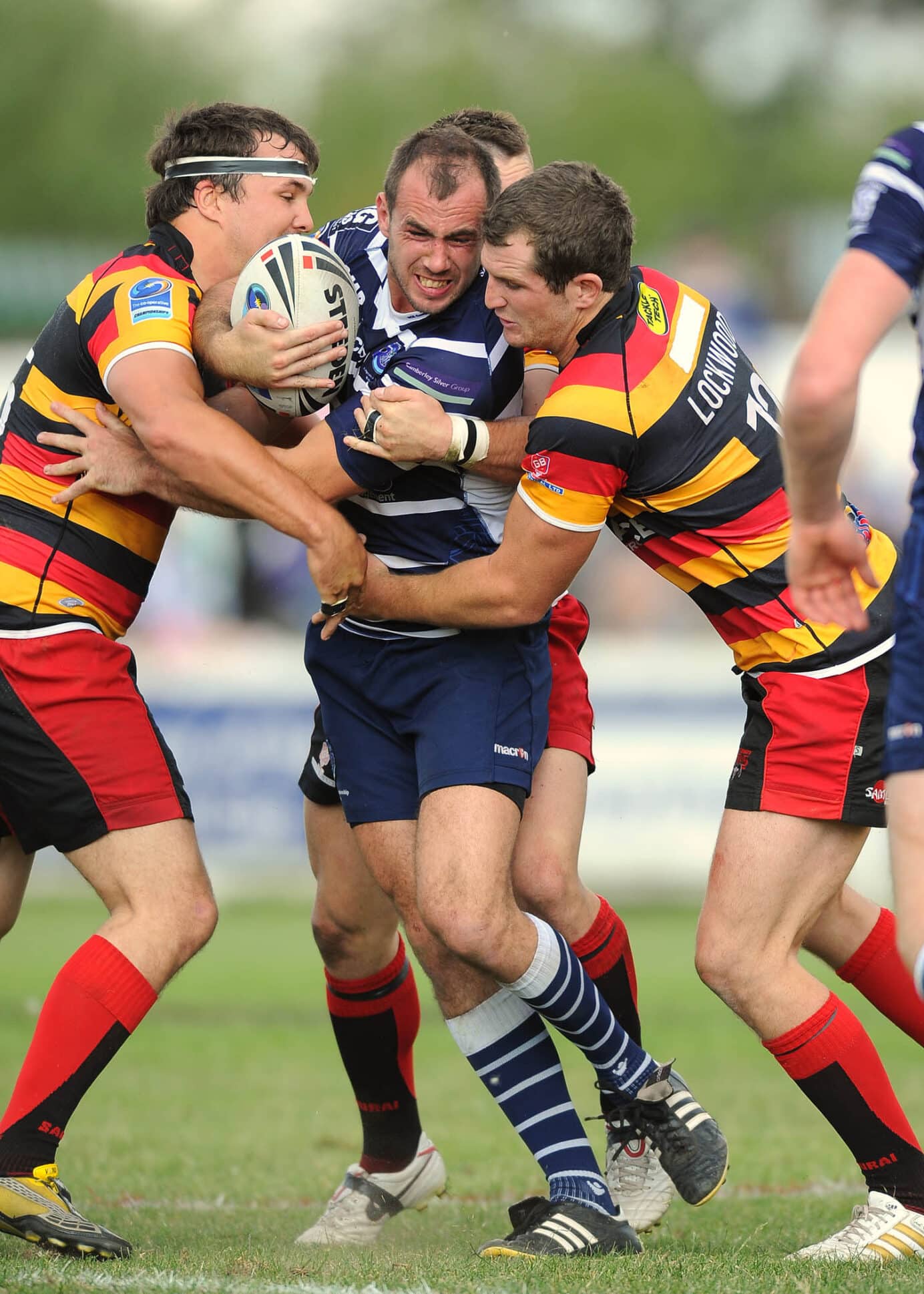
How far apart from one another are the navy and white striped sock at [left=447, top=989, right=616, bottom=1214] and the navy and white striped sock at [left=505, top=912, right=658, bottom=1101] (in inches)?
3.3

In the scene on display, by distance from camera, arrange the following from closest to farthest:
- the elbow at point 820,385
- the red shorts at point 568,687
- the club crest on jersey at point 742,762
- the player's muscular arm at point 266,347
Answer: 1. the elbow at point 820,385
2. the player's muscular arm at point 266,347
3. the club crest on jersey at point 742,762
4. the red shorts at point 568,687

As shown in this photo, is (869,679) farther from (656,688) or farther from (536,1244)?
(656,688)

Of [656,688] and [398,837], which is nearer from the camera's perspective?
[398,837]

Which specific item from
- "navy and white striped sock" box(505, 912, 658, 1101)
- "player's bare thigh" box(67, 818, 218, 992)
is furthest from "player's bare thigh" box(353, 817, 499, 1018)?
"player's bare thigh" box(67, 818, 218, 992)

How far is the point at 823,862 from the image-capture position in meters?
5.07

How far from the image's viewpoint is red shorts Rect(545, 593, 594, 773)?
19.0 feet

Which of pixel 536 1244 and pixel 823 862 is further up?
pixel 823 862

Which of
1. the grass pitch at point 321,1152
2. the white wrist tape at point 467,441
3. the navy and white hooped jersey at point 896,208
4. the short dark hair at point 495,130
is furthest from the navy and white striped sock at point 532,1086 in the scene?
the short dark hair at point 495,130

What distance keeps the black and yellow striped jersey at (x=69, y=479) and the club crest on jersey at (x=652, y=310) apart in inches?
50.8

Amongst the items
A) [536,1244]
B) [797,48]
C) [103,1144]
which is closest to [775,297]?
[103,1144]

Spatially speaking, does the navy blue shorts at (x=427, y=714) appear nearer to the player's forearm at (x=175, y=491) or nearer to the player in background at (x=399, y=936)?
the player in background at (x=399, y=936)

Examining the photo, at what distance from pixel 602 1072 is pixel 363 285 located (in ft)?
8.10

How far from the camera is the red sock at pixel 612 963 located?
224 inches

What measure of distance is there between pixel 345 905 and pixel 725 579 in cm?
172
